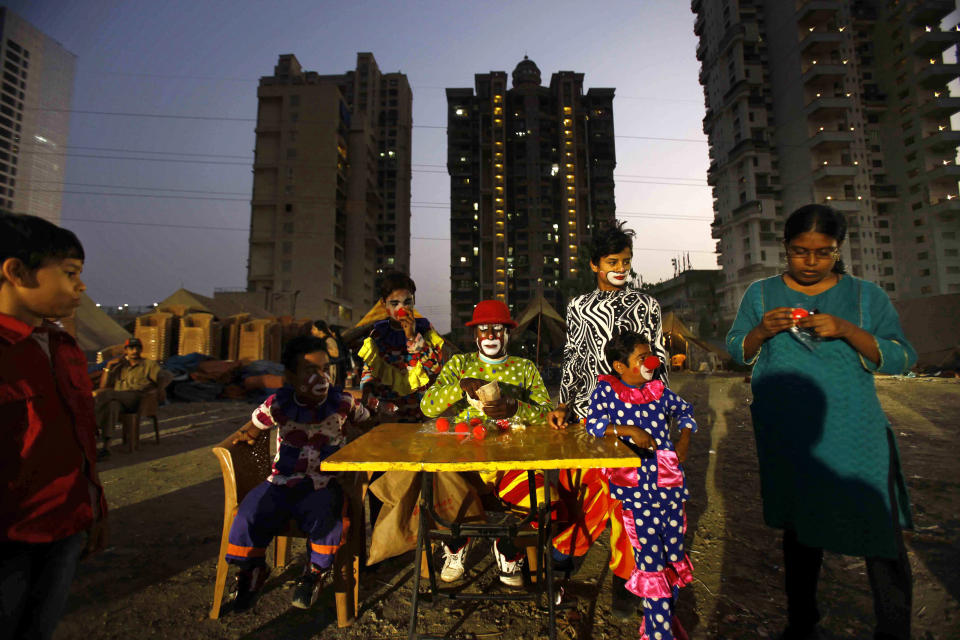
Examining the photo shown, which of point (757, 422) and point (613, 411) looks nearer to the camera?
point (757, 422)

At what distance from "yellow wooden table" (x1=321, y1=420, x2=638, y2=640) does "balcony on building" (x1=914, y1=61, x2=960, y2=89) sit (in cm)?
7477

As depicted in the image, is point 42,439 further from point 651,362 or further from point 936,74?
point 936,74

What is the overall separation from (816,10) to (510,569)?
6632 cm

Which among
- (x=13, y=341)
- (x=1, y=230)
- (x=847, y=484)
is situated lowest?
(x=847, y=484)

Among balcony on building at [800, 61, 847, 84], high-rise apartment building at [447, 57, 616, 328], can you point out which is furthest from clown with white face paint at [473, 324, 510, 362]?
high-rise apartment building at [447, 57, 616, 328]

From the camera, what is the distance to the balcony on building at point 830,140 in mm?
44625

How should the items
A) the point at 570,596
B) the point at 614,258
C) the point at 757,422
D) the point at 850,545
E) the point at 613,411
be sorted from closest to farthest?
the point at 850,545 < the point at 757,422 < the point at 613,411 < the point at 570,596 < the point at 614,258

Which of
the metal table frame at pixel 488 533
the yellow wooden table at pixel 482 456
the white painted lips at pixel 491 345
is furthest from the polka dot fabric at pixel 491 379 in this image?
the metal table frame at pixel 488 533

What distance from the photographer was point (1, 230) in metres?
1.46

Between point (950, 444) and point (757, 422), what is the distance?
315 inches

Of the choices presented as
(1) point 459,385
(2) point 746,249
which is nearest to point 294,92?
(2) point 746,249

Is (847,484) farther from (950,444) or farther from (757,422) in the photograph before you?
(950,444)

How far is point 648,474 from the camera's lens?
91.9 inches

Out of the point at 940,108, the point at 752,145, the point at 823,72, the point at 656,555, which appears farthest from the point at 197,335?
the point at 940,108
